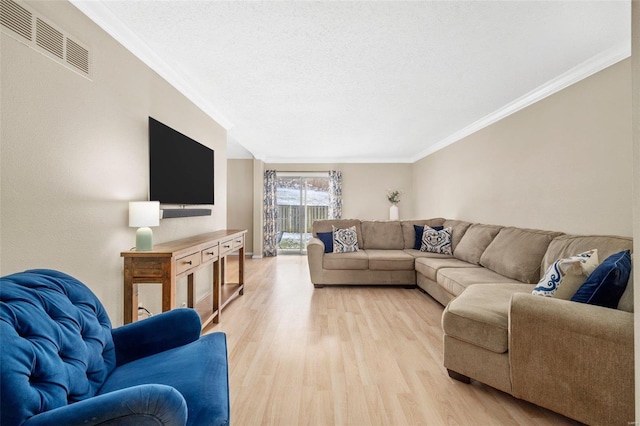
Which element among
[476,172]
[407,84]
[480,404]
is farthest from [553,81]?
[480,404]

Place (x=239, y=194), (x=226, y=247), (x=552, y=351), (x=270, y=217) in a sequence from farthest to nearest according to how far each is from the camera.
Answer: (x=239, y=194) < (x=270, y=217) < (x=226, y=247) < (x=552, y=351)

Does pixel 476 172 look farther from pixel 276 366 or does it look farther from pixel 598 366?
pixel 276 366

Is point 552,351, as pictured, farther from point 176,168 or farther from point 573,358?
point 176,168

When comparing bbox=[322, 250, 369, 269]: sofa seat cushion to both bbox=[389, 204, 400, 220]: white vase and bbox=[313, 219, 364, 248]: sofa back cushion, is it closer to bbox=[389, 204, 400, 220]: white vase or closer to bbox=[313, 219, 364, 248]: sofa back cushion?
bbox=[313, 219, 364, 248]: sofa back cushion

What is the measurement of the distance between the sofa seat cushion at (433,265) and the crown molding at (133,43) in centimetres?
345

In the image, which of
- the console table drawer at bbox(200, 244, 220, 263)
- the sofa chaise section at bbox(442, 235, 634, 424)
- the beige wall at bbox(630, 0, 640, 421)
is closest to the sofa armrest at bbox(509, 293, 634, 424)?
the sofa chaise section at bbox(442, 235, 634, 424)

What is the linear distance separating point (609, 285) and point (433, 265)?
2.23 meters

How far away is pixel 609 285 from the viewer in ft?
5.75

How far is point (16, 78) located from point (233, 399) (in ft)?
6.91

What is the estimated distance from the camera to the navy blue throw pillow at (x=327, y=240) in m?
4.95

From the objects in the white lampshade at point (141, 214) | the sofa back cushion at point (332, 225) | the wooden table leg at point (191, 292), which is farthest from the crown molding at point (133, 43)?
the sofa back cushion at point (332, 225)

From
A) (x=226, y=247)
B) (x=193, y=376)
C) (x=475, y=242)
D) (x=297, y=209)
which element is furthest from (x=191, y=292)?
(x=297, y=209)

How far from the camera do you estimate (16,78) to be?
158 centimetres

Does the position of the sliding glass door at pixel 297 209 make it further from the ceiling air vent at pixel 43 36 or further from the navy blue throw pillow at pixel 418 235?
the ceiling air vent at pixel 43 36
